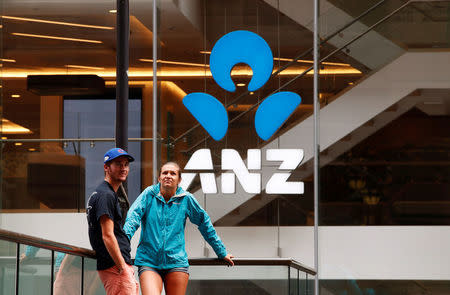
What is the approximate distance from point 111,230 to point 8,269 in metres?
1.02

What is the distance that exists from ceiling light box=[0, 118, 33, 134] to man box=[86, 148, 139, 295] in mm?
8122

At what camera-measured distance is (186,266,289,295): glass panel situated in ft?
29.3

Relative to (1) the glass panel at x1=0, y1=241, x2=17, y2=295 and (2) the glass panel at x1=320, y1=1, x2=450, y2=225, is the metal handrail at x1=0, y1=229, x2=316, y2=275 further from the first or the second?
(2) the glass panel at x1=320, y1=1, x2=450, y2=225

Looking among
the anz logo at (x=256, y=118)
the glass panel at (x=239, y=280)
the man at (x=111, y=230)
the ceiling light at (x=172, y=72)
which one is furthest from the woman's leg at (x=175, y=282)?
the ceiling light at (x=172, y=72)

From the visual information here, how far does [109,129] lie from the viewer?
14539 mm

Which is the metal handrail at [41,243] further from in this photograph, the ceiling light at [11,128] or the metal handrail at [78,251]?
the ceiling light at [11,128]

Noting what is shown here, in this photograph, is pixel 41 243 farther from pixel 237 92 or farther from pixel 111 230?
pixel 237 92

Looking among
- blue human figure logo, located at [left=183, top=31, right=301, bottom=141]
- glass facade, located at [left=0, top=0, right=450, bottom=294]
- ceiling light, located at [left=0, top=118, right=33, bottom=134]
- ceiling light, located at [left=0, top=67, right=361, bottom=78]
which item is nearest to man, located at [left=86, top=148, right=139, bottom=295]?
glass facade, located at [left=0, top=0, right=450, bottom=294]

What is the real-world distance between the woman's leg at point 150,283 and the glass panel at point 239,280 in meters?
1.31

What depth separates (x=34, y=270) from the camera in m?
6.25

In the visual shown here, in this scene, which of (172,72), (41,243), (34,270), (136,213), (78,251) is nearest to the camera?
(41,243)

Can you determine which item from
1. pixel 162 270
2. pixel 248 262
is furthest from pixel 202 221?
pixel 248 262

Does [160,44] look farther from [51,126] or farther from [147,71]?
[51,126]

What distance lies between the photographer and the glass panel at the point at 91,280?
7480 mm
